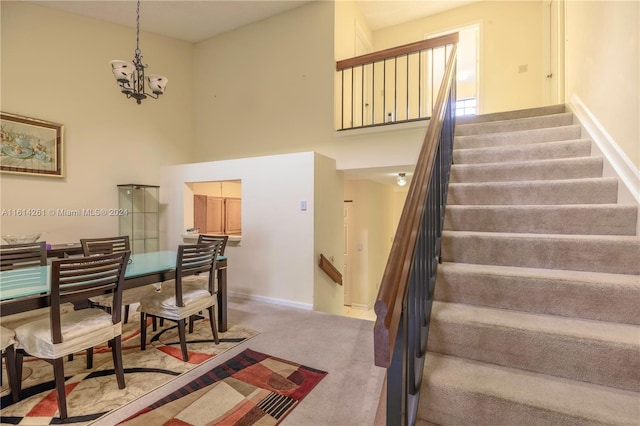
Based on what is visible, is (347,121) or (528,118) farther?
(347,121)

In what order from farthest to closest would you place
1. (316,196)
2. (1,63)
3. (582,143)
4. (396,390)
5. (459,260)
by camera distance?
(316,196) → (1,63) → (582,143) → (459,260) → (396,390)

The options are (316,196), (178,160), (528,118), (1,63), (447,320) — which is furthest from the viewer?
(178,160)

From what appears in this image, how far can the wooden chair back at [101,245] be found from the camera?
288cm

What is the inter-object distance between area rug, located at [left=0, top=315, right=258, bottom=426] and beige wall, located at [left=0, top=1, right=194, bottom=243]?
227 centimetres

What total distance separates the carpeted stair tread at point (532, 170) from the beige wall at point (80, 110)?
4.61 meters

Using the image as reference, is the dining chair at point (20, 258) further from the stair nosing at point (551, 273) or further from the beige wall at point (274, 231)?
the stair nosing at point (551, 273)

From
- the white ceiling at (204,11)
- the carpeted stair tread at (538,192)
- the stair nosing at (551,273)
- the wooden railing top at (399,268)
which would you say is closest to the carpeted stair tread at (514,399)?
the stair nosing at (551,273)

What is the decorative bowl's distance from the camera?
11.3ft

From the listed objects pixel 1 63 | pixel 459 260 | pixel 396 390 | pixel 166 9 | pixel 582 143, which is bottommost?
pixel 396 390

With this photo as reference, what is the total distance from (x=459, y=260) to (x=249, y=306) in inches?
109

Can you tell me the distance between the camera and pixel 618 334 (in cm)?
128

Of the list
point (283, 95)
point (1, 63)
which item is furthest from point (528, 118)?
point (1, 63)

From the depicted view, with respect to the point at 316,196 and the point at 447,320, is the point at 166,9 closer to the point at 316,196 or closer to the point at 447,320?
the point at 316,196

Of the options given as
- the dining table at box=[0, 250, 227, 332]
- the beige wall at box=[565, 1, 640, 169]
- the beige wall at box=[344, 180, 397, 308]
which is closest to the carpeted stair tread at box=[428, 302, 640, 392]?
the beige wall at box=[565, 1, 640, 169]
